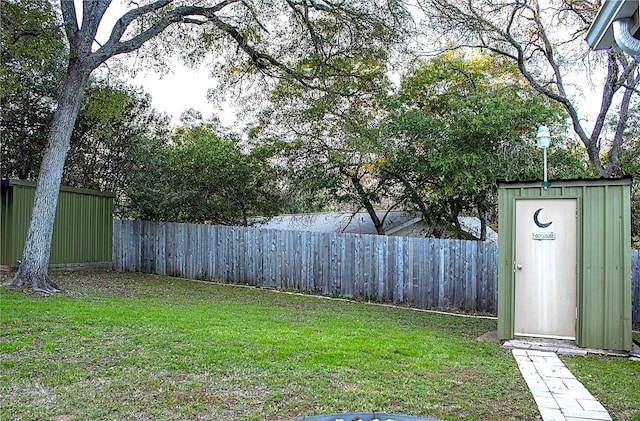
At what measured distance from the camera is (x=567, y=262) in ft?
17.8

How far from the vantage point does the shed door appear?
5.42m

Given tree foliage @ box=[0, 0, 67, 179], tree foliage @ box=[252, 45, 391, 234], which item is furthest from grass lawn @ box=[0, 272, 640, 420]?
tree foliage @ box=[0, 0, 67, 179]

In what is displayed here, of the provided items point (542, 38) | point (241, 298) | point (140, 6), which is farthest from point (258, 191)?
point (542, 38)

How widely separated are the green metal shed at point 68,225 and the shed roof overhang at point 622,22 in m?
10.2

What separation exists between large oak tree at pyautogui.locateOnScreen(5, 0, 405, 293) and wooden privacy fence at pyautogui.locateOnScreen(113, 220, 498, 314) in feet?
11.6

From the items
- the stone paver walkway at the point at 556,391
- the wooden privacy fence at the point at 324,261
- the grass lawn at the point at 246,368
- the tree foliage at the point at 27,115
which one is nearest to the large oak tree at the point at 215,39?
the grass lawn at the point at 246,368

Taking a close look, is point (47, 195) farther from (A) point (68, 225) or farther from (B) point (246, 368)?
(B) point (246, 368)

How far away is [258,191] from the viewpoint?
12.3 metres

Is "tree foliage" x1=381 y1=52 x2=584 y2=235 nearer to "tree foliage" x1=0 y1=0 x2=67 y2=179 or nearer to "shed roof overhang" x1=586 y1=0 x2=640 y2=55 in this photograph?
"shed roof overhang" x1=586 y1=0 x2=640 y2=55

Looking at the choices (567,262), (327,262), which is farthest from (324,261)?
(567,262)

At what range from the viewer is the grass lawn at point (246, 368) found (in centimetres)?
311

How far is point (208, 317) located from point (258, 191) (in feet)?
20.9

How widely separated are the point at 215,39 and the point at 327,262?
5.44m

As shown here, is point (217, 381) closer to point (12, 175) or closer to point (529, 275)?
point (529, 275)
